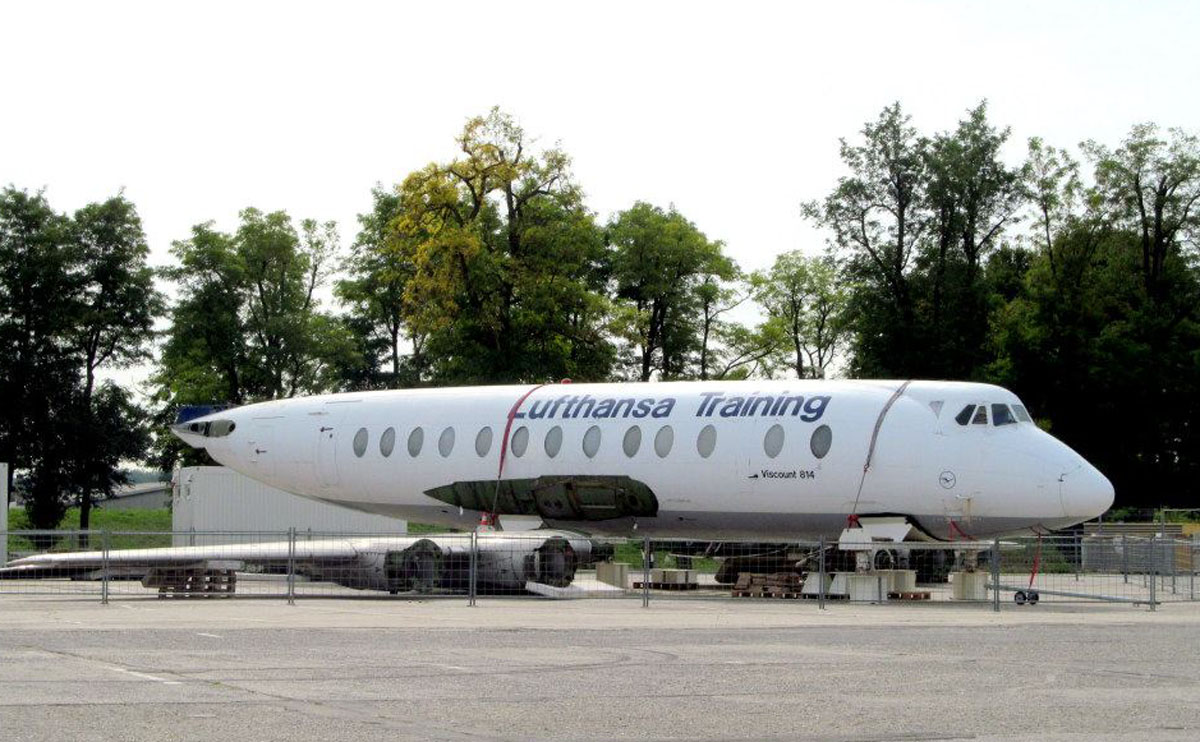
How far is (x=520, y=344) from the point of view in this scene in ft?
196

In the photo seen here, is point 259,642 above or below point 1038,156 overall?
below

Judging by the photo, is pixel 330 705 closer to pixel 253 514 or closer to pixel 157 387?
pixel 253 514

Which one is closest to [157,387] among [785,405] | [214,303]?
[214,303]

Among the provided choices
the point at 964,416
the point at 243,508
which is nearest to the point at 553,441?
the point at 964,416

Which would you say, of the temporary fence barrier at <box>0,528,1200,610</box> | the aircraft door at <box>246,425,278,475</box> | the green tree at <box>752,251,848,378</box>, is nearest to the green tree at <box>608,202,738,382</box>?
the green tree at <box>752,251,848,378</box>

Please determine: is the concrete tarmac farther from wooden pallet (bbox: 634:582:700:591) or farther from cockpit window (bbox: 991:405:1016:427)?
wooden pallet (bbox: 634:582:700:591)

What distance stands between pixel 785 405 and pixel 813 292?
52.9 meters

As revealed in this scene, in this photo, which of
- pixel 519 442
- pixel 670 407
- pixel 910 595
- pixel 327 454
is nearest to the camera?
pixel 910 595

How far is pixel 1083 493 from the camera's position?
27.5 m

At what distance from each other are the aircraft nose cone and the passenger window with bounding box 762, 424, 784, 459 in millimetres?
4763

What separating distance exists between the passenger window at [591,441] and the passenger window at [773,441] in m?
3.50

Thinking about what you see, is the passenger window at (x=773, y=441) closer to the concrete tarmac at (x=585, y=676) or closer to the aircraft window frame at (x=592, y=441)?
the aircraft window frame at (x=592, y=441)

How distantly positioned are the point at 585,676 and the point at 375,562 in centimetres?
1681

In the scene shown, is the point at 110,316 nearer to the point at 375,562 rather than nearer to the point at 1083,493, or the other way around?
the point at 375,562
